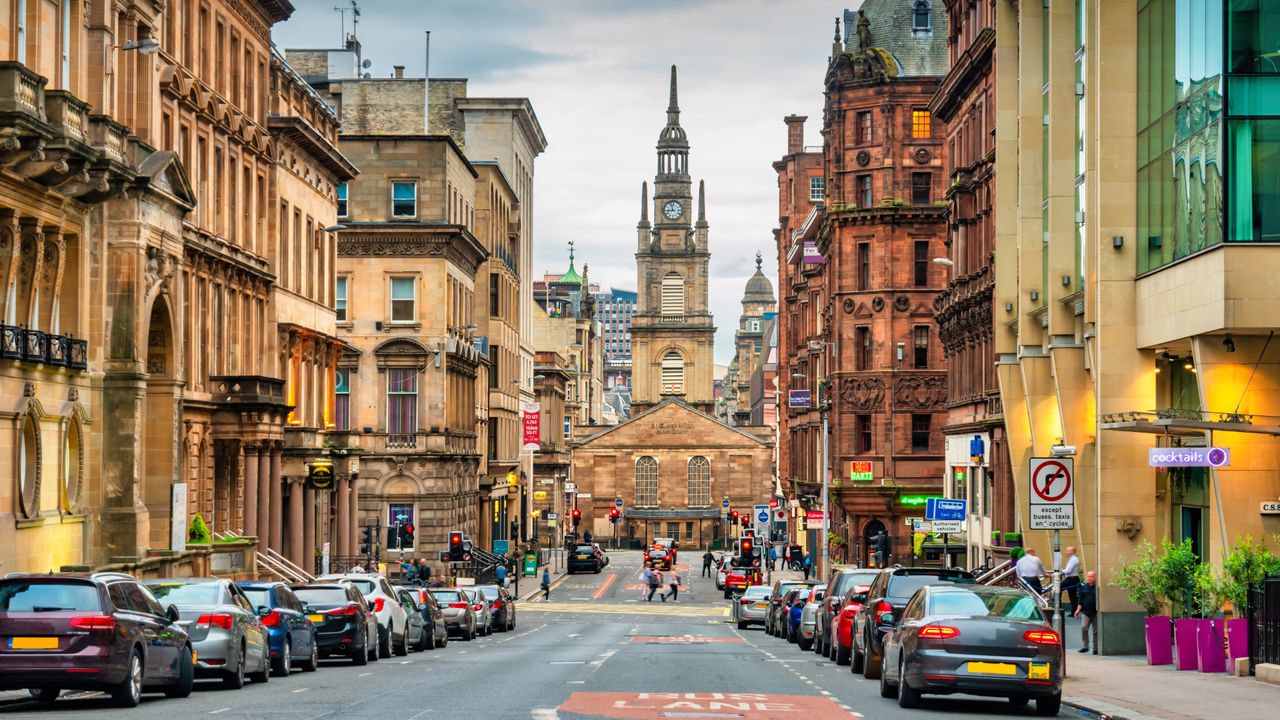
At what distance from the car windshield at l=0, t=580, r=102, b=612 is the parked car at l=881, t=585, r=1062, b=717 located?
8.92 metres

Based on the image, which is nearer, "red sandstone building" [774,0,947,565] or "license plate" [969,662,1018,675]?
"license plate" [969,662,1018,675]

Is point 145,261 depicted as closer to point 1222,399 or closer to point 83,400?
point 83,400

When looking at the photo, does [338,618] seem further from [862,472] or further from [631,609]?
[862,472]

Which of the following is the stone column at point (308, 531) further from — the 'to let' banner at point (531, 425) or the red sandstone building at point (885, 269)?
the 'to let' banner at point (531, 425)

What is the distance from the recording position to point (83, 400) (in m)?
34.2

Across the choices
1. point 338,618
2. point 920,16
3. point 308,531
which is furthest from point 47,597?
point 920,16

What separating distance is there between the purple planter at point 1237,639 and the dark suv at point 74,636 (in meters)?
14.2

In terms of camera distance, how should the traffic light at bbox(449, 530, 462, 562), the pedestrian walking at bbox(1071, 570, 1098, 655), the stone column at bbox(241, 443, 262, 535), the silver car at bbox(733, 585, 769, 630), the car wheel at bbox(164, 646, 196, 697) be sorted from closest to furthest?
the car wheel at bbox(164, 646, 196, 697)
the pedestrian walking at bbox(1071, 570, 1098, 655)
the stone column at bbox(241, 443, 262, 535)
the silver car at bbox(733, 585, 769, 630)
the traffic light at bbox(449, 530, 462, 562)

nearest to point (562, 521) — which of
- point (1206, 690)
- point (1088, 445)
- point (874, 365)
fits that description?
point (874, 365)

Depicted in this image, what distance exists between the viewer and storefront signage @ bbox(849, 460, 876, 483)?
263 ft

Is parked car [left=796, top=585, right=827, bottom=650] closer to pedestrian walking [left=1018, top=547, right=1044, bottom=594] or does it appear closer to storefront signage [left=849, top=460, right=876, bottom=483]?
pedestrian walking [left=1018, top=547, right=1044, bottom=594]

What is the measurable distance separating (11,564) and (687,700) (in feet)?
44.8

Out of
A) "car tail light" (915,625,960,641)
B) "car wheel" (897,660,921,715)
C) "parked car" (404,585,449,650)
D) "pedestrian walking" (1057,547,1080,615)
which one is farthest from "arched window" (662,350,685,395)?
"car tail light" (915,625,960,641)

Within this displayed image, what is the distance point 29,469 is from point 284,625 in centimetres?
705
